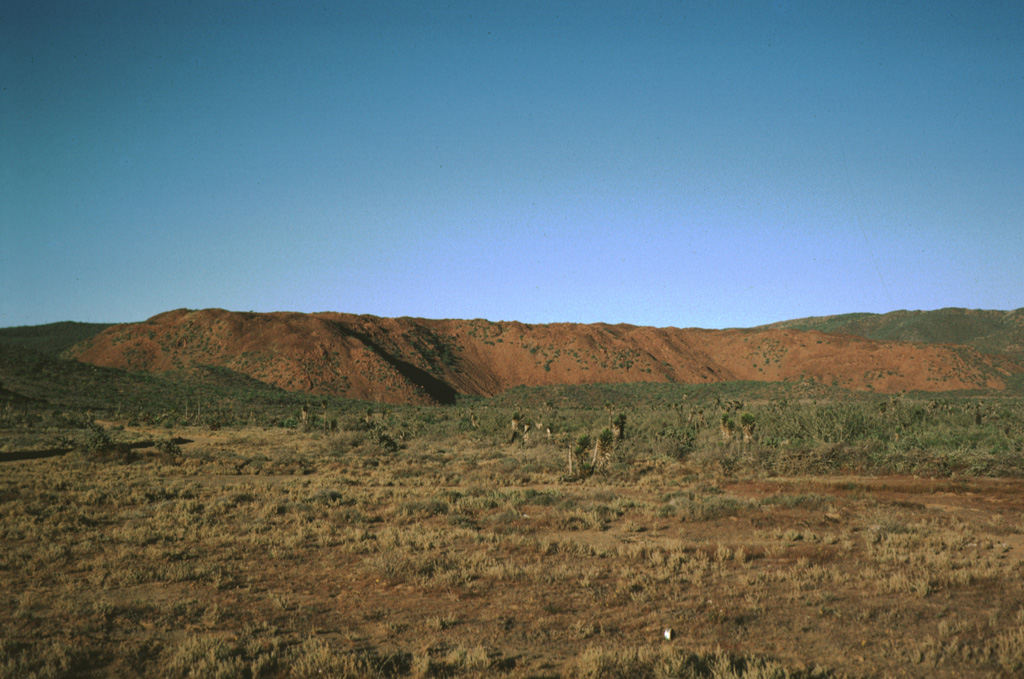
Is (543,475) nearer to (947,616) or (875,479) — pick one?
(875,479)

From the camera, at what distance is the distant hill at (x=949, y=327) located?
397ft

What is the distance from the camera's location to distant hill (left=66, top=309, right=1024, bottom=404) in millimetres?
75125

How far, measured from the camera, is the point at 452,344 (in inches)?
3674

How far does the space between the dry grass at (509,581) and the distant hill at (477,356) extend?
5680cm

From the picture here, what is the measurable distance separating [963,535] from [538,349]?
80.8m

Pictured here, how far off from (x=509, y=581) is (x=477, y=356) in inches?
3237

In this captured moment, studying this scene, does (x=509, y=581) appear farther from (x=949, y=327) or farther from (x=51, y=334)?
(x=949, y=327)

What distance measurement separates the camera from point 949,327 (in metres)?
140

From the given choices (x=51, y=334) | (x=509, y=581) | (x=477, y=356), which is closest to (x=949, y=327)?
(x=477, y=356)

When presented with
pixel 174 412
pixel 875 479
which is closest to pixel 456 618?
pixel 875 479

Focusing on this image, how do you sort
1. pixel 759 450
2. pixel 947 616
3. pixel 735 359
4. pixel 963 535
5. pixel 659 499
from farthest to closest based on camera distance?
pixel 735 359, pixel 759 450, pixel 659 499, pixel 963 535, pixel 947 616

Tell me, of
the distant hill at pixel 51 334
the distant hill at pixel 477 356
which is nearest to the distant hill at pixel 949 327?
the distant hill at pixel 477 356

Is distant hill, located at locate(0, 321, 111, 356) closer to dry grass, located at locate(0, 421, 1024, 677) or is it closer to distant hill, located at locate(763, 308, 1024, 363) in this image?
dry grass, located at locate(0, 421, 1024, 677)

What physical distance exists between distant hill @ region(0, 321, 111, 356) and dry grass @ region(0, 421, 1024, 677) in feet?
401
